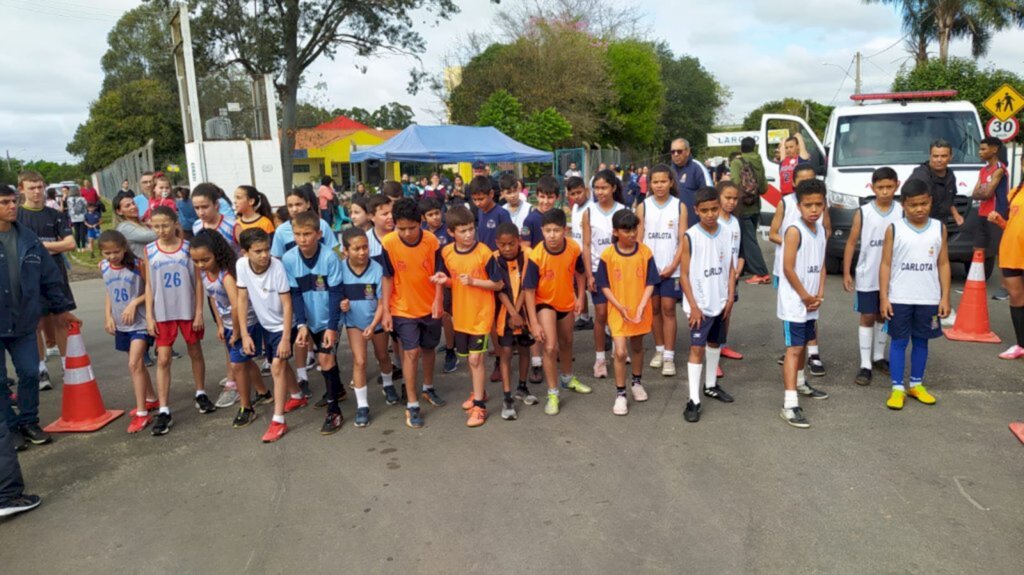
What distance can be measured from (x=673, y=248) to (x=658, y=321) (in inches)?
27.3

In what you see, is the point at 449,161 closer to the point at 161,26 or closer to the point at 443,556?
the point at 443,556

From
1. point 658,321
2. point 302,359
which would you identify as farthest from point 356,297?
point 658,321

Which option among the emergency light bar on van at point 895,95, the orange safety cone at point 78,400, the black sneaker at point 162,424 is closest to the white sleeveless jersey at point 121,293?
the orange safety cone at point 78,400

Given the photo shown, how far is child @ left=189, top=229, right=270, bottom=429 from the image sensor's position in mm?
5238

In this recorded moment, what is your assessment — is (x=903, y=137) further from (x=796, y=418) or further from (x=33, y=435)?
(x=33, y=435)

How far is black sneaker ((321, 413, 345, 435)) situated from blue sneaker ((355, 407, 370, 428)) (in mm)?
136

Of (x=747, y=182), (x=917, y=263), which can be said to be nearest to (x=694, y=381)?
(x=917, y=263)

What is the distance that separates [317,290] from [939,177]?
656 centimetres

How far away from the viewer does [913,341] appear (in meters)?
5.24

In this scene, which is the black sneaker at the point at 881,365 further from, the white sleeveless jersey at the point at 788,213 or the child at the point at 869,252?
the white sleeveless jersey at the point at 788,213

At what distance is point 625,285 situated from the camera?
5.26 m

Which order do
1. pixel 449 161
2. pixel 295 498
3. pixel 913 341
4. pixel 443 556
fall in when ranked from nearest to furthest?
pixel 443 556, pixel 295 498, pixel 913 341, pixel 449 161

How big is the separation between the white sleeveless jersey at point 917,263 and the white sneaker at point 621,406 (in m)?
2.18

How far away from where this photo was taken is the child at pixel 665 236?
19.4ft
